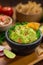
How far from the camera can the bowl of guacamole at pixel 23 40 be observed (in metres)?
1.11

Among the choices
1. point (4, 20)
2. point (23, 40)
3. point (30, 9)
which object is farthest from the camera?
point (30, 9)

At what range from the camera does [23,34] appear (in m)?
1.14

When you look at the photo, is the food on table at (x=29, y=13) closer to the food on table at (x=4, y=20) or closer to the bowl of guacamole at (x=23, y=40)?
the food on table at (x=4, y=20)

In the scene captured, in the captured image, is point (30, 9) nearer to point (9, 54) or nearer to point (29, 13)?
point (29, 13)

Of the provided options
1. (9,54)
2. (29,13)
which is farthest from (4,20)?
(9,54)

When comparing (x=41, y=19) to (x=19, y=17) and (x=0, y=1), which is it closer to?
(x=19, y=17)

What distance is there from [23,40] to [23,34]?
0.04 m

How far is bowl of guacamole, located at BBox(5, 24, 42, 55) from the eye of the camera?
1114 millimetres

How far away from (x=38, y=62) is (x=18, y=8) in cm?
45

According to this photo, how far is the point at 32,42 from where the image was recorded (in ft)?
3.69

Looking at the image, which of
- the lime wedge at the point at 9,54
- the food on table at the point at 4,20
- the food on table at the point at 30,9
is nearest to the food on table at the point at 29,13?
the food on table at the point at 30,9

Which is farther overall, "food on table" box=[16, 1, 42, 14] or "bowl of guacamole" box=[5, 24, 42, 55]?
"food on table" box=[16, 1, 42, 14]

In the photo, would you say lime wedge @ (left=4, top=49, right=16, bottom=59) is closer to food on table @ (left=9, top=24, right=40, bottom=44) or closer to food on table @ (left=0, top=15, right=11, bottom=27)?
food on table @ (left=9, top=24, right=40, bottom=44)

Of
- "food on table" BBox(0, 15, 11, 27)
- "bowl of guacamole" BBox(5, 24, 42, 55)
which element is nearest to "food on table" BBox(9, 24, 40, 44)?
"bowl of guacamole" BBox(5, 24, 42, 55)
